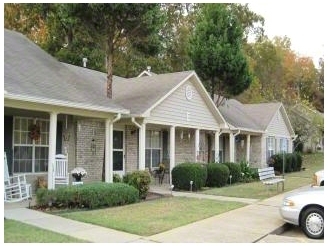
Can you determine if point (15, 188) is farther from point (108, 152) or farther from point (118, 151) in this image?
point (118, 151)

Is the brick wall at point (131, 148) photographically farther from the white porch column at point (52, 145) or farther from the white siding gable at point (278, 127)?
the white siding gable at point (278, 127)

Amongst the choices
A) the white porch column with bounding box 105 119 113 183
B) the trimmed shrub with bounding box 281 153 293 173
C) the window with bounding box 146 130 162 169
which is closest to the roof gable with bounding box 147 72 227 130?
the white porch column with bounding box 105 119 113 183

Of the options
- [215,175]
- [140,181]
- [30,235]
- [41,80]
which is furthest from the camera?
[215,175]

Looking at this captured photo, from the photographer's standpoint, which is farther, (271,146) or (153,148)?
(271,146)

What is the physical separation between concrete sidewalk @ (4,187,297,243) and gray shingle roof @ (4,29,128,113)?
3059 mm

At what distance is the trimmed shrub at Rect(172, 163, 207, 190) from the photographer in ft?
59.0

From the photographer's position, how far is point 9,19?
34.1 m

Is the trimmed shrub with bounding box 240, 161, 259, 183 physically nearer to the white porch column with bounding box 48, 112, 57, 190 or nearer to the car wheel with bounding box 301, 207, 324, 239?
the white porch column with bounding box 48, 112, 57, 190

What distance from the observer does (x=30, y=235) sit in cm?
834

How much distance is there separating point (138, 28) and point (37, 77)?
4.23m

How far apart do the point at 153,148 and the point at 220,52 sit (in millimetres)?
6046

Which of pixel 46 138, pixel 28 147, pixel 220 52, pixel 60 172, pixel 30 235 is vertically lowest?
pixel 30 235

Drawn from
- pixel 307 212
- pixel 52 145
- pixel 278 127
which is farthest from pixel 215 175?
pixel 278 127

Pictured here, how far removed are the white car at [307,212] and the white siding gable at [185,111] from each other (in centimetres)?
824
